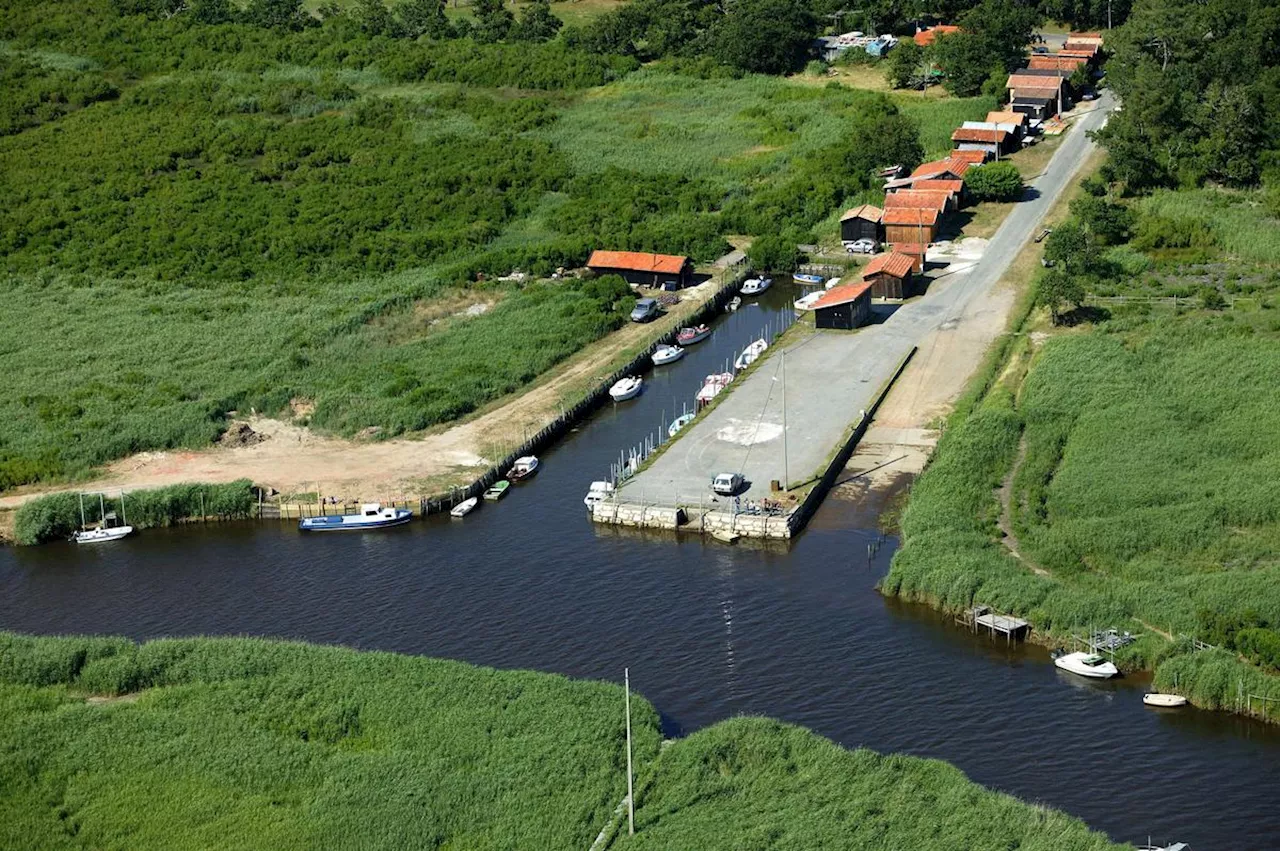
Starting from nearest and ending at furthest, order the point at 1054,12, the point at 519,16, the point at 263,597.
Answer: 1. the point at 263,597
2. the point at 1054,12
3. the point at 519,16

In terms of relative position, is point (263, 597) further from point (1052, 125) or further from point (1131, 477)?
point (1052, 125)

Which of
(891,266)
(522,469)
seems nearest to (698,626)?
(522,469)

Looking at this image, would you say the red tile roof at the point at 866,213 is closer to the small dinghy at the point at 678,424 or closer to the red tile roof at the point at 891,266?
the red tile roof at the point at 891,266

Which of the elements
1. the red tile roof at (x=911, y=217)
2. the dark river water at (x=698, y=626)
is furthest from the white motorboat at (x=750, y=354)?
the red tile roof at (x=911, y=217)

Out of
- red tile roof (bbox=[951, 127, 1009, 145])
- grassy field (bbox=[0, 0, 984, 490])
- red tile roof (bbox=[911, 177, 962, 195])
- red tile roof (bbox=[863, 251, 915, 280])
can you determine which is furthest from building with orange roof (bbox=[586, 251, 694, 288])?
red tile roof (bbox=[951, 127, 1009, 145])

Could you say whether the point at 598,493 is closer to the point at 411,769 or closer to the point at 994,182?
the point at 411,769

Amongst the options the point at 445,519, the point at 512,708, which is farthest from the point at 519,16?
the point at 512,708

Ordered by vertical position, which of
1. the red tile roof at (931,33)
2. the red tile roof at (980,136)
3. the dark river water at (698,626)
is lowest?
the dark river water at (698,626)
